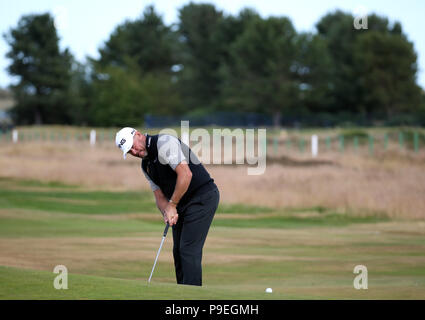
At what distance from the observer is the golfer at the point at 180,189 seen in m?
8.33

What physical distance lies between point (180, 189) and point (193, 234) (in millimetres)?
605

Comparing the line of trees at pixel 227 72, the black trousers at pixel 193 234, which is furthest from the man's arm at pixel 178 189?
the line of trees at pixel 227 72

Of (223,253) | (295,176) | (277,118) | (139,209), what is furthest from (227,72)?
(223,253)

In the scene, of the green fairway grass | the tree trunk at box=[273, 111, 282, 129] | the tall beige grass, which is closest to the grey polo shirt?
the green fairway grass

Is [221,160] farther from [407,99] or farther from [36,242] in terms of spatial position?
[407,99]

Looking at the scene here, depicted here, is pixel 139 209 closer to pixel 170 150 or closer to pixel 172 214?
pixel 172 214

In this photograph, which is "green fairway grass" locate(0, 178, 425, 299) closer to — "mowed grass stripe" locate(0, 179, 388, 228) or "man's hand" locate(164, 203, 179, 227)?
"mowed grass stripe" locate(0, 179, 388, 228)

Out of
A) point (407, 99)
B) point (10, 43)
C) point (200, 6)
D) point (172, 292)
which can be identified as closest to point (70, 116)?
point (10, 43)

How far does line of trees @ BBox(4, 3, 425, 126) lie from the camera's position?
255ft

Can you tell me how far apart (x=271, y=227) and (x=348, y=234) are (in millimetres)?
2571

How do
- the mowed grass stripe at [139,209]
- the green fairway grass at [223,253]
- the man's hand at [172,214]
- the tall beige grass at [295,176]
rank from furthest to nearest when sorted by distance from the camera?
the tall beige grass at [295,176] → the mowed grass stripe at [139,209] → the man's hand at [172,214] → the green fairway grass at [223,253]

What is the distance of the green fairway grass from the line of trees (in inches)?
1863

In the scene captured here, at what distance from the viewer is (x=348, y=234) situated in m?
17.9

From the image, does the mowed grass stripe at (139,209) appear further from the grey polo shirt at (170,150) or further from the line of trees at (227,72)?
the line of trees at (227,72)
